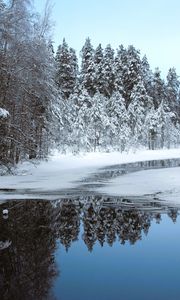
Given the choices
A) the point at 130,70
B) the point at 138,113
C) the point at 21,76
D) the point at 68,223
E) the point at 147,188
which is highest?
the point at 130,70

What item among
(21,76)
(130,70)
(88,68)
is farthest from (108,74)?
(21,76)

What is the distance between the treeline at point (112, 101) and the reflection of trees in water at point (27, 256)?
32333mm

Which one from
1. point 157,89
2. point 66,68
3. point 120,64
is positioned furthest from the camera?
point 157,89

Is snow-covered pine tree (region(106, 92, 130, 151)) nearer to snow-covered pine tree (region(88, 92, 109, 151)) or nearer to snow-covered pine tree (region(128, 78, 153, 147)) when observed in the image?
snow-covered pine tree (region(88, 92, 109, 151))

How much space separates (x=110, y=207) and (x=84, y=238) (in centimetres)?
375

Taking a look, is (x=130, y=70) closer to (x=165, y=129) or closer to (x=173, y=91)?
(x=165, y=129)

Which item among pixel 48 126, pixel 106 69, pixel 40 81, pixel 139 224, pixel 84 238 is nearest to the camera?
pixel 84 238

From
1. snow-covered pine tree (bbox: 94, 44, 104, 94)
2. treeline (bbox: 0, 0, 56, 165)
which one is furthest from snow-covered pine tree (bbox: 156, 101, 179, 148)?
treeline (bbox: 0, 0, 56, 165)

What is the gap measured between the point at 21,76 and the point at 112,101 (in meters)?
40.2

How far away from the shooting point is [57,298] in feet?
18.9

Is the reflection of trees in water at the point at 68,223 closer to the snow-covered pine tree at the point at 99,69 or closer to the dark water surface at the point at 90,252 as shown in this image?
the dark water surface at the point at 90,252

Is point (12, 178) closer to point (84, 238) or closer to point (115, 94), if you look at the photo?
point (84, 238)

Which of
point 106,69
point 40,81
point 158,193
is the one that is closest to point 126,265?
point 158,193

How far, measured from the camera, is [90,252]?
8.27 m
